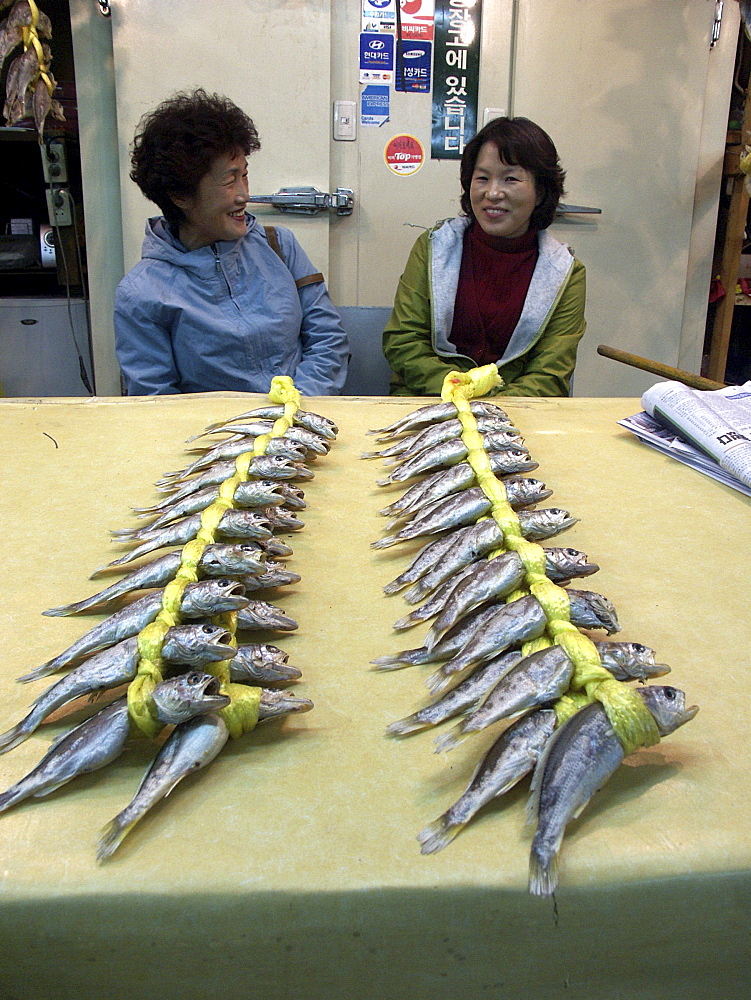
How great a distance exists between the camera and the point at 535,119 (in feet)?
11.8

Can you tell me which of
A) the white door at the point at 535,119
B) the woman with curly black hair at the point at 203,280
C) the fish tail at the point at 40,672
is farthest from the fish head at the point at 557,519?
the white door at the point at 535,119

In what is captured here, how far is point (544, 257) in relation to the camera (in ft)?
8.48

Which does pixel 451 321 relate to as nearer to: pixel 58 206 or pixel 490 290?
pixel 490 290

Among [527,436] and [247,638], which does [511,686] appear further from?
[527,436]

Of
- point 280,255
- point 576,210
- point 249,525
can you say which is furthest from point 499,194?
point 249,525

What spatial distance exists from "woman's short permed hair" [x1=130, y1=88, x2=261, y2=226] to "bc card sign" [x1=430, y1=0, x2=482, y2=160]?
154cm

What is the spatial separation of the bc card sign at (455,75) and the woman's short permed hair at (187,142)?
1.54m

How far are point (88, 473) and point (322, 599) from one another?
27.9 inches

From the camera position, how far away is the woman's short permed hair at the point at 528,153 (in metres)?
2.40

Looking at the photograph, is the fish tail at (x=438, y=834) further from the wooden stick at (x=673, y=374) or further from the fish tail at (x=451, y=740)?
the wooden stick at (x=673, y=374)

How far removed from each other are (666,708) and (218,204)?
6.61 ft

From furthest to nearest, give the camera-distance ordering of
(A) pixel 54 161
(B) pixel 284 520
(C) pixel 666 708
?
1. (A) pixel 54 161
2. (B) pixel 284 520
3. (C) pixel 666 708

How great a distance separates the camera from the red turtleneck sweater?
2586 millimetres

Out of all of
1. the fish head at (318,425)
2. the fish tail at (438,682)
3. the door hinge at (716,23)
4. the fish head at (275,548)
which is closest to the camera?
the fish tail at (438,682)
